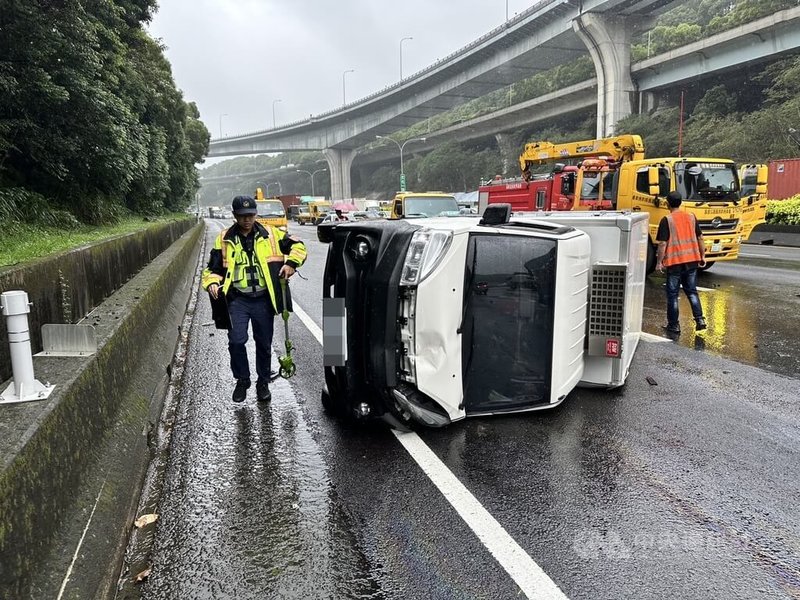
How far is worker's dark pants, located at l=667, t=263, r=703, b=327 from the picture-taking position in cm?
785

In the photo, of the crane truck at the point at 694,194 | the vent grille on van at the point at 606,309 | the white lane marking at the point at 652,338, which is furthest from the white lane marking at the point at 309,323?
the crane truck at the point at 694,194

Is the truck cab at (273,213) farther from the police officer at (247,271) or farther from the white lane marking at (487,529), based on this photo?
the white lane marking at (487,529)

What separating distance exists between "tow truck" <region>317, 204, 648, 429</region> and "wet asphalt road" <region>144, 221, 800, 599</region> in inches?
13.0

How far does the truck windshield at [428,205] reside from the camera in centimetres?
1808

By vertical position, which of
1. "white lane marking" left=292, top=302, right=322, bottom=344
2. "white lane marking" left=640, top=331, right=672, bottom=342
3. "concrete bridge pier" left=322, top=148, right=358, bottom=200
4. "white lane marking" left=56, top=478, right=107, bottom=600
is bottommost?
"white lane marking" left=640, top=331, right=672, bottom=342

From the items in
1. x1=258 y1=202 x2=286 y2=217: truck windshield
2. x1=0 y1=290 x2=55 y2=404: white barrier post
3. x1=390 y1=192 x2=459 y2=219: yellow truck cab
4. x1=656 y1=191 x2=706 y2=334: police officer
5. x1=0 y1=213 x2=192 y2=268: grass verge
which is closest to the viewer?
x1=0 y1=290 x2=55 y2=404: white barrier post

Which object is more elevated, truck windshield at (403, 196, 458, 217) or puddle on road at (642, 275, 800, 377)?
truck windshield at (403, 196, 458, 217)

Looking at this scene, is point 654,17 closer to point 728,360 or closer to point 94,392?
point 728,360

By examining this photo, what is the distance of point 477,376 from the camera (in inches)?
173

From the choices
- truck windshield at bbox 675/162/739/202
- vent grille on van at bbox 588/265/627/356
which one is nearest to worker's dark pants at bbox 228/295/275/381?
vent grille on van at bbox 588/265/627/356

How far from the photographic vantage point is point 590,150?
18.0 meters

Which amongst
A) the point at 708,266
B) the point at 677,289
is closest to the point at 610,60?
the point at 708,266

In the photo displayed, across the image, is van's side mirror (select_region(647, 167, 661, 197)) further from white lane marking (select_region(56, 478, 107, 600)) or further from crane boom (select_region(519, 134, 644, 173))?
white lane marking (select_region(56, 478, 107, 600))

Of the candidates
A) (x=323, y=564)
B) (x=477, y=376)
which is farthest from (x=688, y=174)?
(x=323, y=564)
